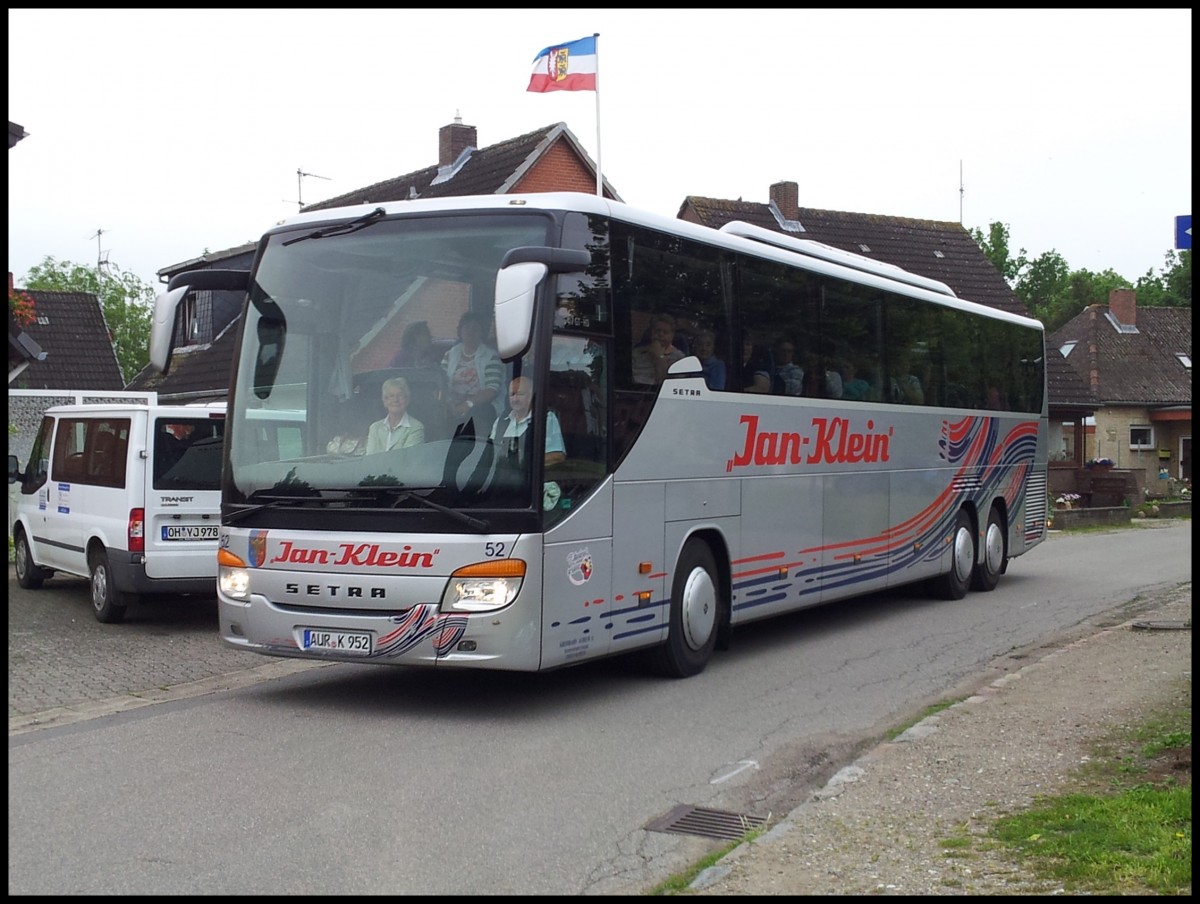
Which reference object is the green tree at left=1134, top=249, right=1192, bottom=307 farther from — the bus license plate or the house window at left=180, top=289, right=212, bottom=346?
the bus license plate

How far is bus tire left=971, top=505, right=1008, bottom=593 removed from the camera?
55.0 ft

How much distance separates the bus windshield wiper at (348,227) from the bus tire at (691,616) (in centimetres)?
335

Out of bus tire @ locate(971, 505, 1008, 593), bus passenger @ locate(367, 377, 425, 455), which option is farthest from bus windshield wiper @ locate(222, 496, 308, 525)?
bus tire @ locate(971, 505, 1008, 593)

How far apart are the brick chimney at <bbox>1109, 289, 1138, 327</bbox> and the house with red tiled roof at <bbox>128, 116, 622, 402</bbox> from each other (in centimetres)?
4166

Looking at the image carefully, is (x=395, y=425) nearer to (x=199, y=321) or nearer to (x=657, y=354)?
(x=657, y=354)

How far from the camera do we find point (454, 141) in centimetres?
3412

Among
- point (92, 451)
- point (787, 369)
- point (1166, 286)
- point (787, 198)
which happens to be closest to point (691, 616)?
point (787, 369)

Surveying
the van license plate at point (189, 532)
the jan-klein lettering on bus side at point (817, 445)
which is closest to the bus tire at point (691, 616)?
the jan-klein lettering on bus side at point (817, 445)

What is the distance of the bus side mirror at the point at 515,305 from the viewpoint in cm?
757

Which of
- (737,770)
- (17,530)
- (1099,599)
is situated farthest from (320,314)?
(1099,599)

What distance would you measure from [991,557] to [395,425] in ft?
34.6

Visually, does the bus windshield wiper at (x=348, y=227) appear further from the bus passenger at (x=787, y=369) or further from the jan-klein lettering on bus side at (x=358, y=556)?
the bus passenger at (x=787, y=369)

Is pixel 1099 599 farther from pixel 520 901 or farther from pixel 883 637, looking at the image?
pixel 520 901

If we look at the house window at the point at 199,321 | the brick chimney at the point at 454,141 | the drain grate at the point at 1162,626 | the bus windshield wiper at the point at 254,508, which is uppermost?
the brick chimney at the point at 454,141
